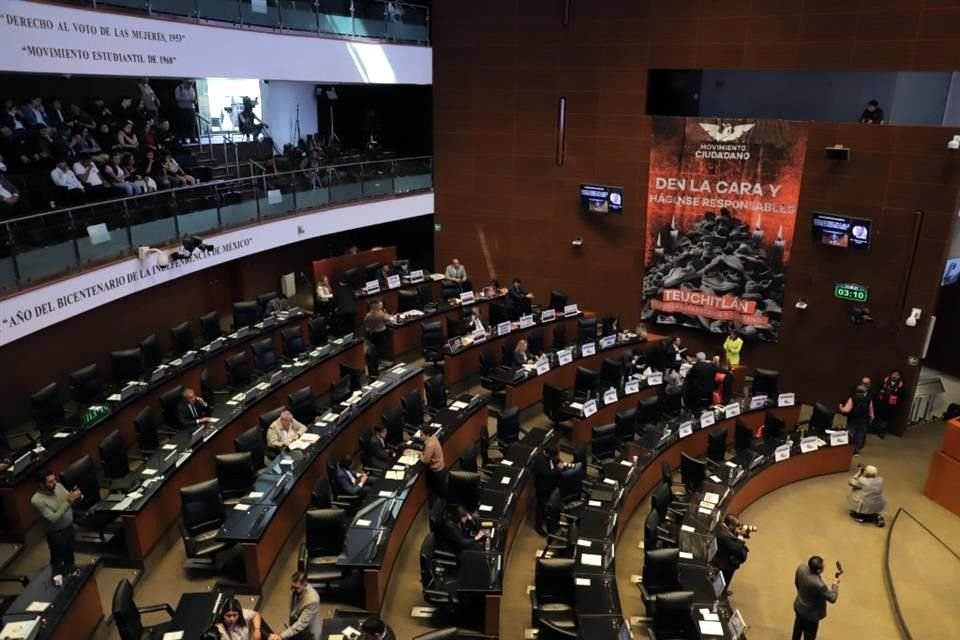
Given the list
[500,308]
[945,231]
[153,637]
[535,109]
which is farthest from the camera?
[535,109]

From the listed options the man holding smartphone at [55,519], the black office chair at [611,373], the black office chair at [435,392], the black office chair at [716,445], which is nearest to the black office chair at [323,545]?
the man holding smartphone at [55,519]

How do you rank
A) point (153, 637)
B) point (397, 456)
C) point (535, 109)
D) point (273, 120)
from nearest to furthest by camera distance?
1. point (153, 637)
2. point (397, 456)
3. point (535, 109)
4. point (273, 120)

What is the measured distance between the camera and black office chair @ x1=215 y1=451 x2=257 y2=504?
Answer: 377 inches

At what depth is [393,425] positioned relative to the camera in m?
11.2

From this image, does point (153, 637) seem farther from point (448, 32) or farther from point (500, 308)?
point (448, 32)

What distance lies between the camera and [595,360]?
15328 millimetres

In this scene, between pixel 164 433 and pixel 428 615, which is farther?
pixel 164 433

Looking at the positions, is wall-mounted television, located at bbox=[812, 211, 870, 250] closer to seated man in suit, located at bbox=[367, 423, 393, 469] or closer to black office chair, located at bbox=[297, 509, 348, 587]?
seated man in suit, located at bbox=[367, 423, 393, 469]

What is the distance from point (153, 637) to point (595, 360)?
10.2 m

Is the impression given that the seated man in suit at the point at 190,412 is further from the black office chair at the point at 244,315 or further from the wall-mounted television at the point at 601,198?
the wall-mounted television at the point at 601,198

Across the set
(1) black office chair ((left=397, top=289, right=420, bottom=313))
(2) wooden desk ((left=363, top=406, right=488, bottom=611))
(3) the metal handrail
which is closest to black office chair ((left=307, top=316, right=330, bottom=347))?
(1) black office chair ((left=397, top=289, right=420, bottom=313))

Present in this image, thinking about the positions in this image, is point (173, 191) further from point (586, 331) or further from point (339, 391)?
point (586, 331)

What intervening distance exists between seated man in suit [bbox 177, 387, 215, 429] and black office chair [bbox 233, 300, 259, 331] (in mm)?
3810

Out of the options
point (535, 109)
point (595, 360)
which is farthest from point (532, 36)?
point (595, 360)
